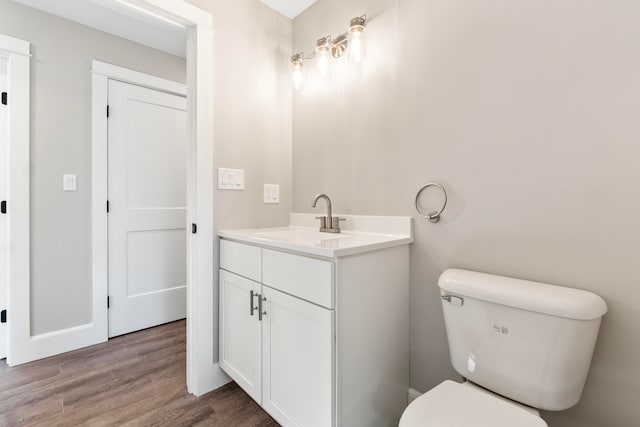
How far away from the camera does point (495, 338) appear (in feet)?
3.16

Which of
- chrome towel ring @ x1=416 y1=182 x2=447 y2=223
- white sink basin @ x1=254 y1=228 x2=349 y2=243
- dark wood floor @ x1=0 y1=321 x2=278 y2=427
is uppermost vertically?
chrome towel ring @ x1=416 y1=182 x2=447 y2=223

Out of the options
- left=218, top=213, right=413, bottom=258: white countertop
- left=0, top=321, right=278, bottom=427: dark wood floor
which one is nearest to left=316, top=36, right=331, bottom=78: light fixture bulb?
left=218, top=213, right=413, bottom=258: white countertop

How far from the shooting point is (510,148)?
3.57 feet

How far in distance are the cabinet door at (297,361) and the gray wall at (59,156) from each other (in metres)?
1.65

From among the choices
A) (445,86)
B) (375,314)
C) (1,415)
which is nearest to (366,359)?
(375,314)

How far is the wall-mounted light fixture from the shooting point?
1.45 metres

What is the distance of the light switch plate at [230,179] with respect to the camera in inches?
64.0

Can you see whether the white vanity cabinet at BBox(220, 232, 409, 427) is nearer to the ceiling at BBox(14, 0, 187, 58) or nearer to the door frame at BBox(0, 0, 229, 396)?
the door frame at BBox(0, 0, 229, 396)

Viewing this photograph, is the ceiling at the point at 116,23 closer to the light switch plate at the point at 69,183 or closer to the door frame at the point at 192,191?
the door frame at the point at 192,191

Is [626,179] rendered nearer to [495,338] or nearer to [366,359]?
[495,338]

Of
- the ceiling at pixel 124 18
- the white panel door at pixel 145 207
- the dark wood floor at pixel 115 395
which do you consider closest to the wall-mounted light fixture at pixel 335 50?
the ceiling at pixel 124 18

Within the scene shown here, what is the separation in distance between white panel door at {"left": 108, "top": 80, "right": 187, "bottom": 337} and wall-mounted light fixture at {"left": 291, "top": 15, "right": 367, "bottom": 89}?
131 cm

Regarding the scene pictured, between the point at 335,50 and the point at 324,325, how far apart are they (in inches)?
56.2

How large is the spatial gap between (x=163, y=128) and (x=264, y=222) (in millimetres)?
1360
